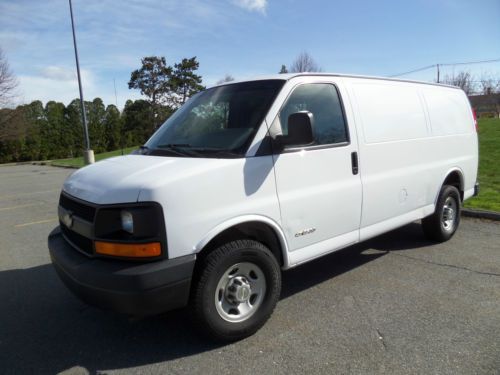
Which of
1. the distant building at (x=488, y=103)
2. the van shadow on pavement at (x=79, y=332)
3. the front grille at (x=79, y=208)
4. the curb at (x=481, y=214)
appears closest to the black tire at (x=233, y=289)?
the van shadow on pavement at (x=79, y=332)

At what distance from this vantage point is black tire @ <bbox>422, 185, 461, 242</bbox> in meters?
5.14

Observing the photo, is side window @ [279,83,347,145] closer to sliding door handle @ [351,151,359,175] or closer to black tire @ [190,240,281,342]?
sliding door handle @ [351,151,359,175]

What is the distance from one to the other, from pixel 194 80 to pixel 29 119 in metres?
24.4

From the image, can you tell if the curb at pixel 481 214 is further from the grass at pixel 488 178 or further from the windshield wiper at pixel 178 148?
the windshield wiper at pixel 178 148

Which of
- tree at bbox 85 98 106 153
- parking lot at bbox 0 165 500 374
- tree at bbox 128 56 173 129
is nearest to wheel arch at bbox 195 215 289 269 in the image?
parking lot at bbox 0 165 500 374

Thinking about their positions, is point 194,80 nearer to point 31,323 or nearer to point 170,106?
point 170,106

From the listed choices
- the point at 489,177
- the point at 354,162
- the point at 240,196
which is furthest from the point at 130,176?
the point at 489,177

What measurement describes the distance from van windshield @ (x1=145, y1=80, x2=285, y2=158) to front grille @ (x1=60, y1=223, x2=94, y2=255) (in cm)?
97

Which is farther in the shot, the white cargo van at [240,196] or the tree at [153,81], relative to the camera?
the tree at [153,81]

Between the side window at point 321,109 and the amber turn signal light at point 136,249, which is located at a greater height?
the side window at point 321,109

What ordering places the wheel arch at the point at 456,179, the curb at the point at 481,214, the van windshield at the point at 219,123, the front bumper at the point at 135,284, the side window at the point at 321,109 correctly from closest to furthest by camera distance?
the front bumper at the point at 135,284 < the van windshield at the point at 219,123 < the side window at the point at 321,109 < the wheel arch at the point at 456,179 < the curb at the point at 481,214

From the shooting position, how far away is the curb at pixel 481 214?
6.31 meters

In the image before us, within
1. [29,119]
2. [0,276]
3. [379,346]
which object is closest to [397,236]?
[379,346]

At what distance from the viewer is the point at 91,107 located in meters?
57.5
